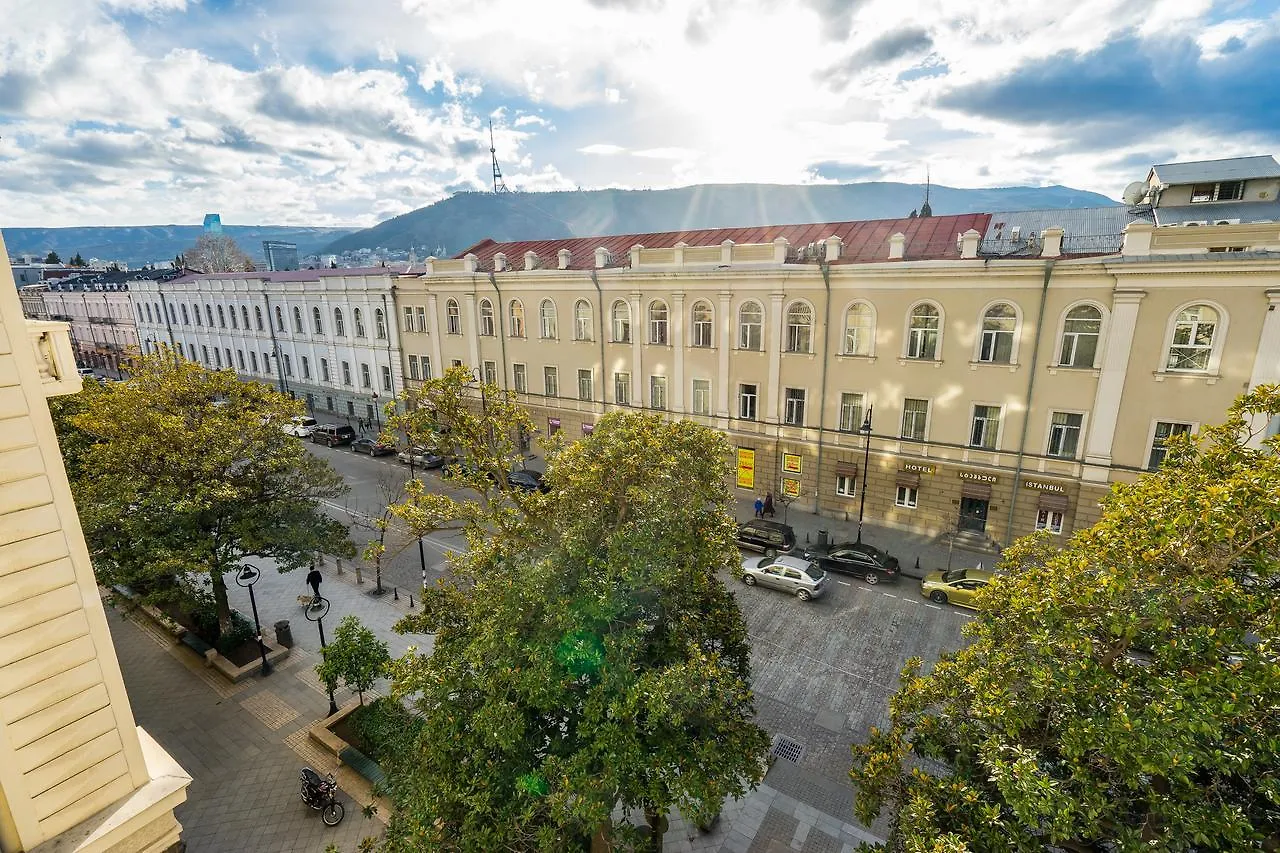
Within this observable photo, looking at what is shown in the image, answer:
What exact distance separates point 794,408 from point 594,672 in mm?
22316

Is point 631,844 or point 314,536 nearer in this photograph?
point 631,844

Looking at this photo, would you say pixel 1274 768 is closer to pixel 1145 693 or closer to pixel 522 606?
pixel 1145 693

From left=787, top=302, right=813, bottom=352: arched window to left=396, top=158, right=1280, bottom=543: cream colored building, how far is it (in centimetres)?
8

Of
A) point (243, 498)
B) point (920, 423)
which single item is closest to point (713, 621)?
point (243, 498)

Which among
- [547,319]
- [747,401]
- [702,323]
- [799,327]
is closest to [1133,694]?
[799,327]

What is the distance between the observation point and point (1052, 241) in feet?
74.6

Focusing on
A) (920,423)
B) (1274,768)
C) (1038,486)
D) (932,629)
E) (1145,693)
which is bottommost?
(932,629)

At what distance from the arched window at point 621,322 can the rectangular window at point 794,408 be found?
9491 millimetres

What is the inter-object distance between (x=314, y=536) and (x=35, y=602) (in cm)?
1194

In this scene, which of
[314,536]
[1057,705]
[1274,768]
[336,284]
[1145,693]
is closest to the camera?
[1274,768]

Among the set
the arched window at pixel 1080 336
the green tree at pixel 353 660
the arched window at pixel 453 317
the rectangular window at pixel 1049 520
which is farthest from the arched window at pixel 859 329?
the arched window at pixel 453 317

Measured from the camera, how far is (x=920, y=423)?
26.8m

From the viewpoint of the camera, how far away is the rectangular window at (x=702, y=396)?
31.7 m

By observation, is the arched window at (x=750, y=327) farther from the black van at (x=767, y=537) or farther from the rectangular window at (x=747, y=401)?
the black van at (x=767, y=537)
